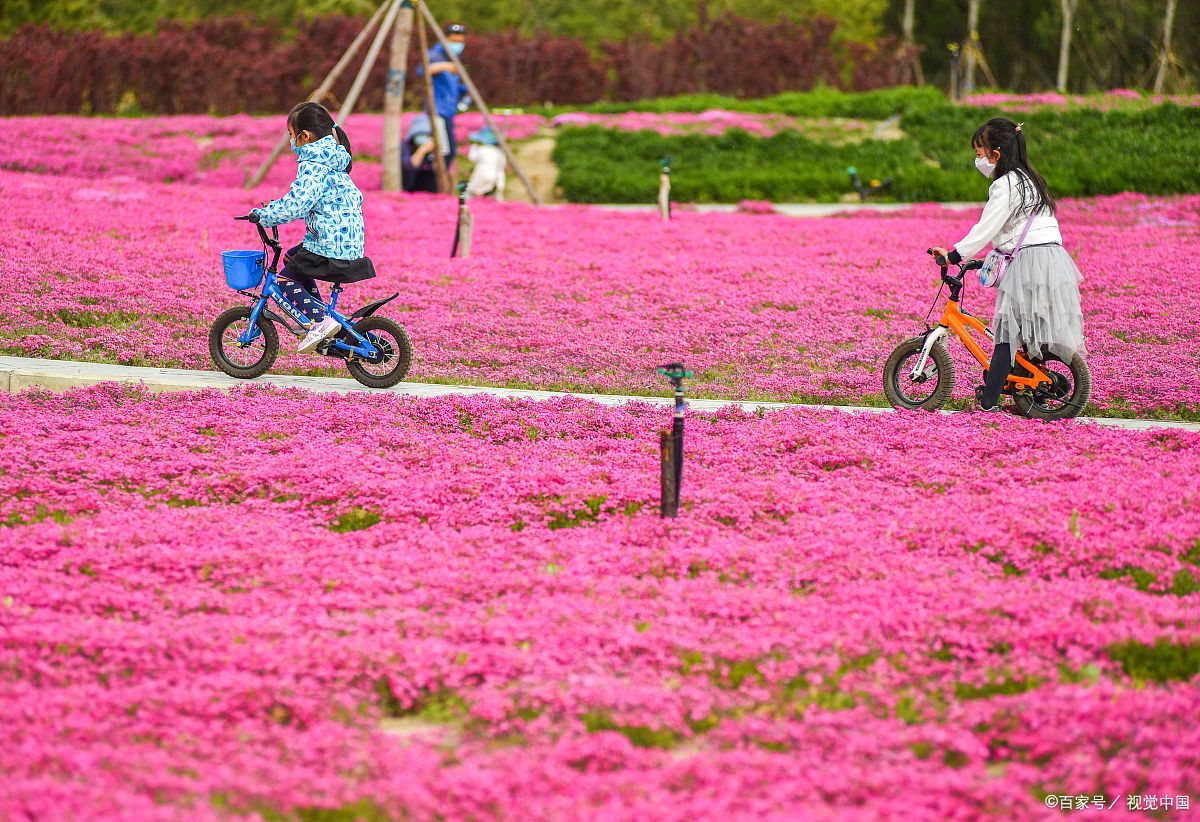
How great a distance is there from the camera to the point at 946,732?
16.5ft

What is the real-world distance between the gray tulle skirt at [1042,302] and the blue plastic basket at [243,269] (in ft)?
19.5

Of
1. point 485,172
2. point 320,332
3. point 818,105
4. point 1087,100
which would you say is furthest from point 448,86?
point 1087,100

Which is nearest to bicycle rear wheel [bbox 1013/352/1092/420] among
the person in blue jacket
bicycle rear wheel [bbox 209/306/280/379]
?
bicycle rear wheel [bbox 209/306/280/379]

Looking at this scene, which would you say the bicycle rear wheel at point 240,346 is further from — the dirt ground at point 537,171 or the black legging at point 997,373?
the dirt ground at point 537,171

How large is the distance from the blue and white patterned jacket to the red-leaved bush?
30.6 m

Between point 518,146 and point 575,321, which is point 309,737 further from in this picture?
point 518,146

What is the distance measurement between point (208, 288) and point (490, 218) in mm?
8260

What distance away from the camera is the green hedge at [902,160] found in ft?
84.5

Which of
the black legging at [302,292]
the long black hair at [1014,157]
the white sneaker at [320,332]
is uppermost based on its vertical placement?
the long black hair at [1014,157]

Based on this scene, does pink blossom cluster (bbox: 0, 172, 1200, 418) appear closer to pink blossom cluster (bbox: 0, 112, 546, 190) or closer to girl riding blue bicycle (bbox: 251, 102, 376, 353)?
girl riding blue bicycle (bbox: 251, 102, 376, 353)

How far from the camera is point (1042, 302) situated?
940 centimetres

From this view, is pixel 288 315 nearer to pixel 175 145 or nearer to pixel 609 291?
pixel 609 291

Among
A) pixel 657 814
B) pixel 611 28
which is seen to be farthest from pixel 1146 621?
pixel 611 28

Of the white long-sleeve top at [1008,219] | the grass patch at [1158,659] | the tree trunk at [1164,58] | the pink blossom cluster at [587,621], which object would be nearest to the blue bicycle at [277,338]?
the pink blossom cluster at [587,621]
